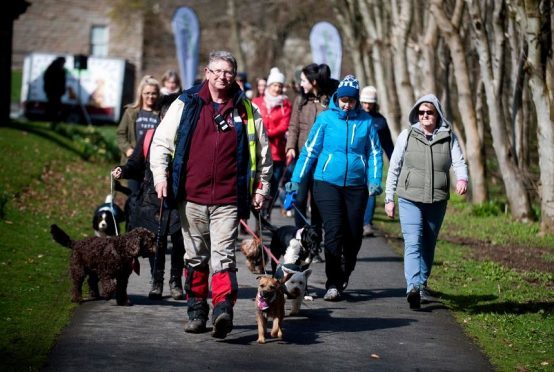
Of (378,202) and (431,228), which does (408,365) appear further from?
(378,202)

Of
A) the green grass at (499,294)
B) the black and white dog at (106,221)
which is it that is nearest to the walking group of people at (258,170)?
the green grass at (499,294)

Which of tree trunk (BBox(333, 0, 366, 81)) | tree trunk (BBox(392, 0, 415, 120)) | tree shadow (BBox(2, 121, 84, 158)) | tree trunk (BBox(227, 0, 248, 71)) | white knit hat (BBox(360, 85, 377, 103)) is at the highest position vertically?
tree trunk (BBox(227, 0, 248, 71))

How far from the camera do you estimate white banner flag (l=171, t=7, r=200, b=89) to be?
29.4 meters

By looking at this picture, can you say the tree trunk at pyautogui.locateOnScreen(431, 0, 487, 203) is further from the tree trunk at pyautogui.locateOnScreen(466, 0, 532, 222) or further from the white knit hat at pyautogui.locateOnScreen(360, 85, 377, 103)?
the white knit hat at pyautogui.locateOnScreen(360, 85, 377, 103)

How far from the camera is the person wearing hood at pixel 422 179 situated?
10.4 meters

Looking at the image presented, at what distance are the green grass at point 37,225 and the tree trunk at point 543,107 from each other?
6638mm

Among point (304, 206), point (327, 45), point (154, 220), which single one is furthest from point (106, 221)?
point (327, 45)

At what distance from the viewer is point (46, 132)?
88.3ft

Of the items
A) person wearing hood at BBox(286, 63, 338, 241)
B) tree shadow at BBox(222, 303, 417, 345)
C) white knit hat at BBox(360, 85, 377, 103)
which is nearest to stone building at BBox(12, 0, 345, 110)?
white knit hat at BBox(360, 85, 377, 103)

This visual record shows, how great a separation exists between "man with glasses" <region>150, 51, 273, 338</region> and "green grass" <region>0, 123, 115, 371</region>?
132cm

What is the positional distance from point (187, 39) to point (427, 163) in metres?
20.0

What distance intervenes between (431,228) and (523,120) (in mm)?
11514

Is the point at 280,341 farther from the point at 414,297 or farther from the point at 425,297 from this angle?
the point at 425,297

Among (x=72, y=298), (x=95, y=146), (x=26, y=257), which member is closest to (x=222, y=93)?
(x=72, y=298)
